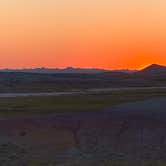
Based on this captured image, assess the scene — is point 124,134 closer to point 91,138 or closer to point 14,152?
point 91,138

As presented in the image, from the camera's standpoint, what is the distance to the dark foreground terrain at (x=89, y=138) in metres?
29.3

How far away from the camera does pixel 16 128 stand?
41719 mm

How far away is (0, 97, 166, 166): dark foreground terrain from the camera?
29328mm

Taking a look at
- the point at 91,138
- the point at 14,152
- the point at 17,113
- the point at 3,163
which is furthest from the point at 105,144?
the point at 17,113

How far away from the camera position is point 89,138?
3691cm

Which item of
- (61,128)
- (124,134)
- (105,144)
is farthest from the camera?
(61,128)

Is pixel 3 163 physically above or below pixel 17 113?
below

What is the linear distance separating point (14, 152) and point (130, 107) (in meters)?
19.9

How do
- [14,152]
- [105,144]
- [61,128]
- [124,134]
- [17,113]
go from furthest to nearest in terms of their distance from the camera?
[17,113], [61,128], [124,134], [105,144], [14,152]

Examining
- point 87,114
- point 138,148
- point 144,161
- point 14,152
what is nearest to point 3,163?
point 14,152

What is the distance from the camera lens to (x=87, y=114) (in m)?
47.6

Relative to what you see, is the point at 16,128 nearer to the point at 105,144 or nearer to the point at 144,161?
the point at 105,144

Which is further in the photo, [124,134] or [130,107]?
[130,107]

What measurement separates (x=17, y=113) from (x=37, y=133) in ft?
42.5
